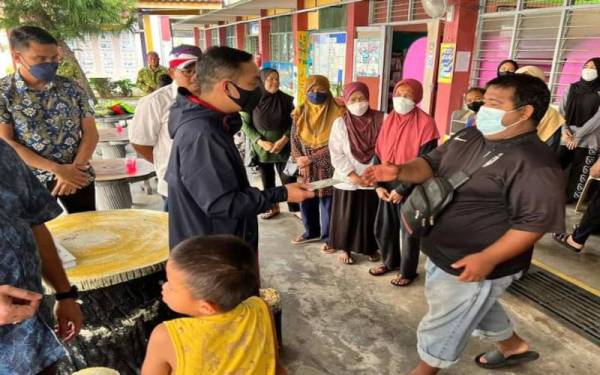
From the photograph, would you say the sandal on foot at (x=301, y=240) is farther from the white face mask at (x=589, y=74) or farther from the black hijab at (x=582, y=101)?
the white face mask at (x=589, y=74)

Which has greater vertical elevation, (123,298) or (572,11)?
(572,11)

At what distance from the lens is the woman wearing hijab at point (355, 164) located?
3.17 meters

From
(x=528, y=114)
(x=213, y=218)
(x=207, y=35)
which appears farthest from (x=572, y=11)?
(x=207, y=35)

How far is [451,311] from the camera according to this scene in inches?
75.2

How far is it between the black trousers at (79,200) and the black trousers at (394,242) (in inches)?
83.0

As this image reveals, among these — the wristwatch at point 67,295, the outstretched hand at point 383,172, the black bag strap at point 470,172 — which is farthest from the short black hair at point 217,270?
the outstretched hand at point 383,172

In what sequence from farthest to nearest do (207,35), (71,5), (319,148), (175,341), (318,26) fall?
(207,35) < (71,5) < (318,26) < (319,148) < (175,341)

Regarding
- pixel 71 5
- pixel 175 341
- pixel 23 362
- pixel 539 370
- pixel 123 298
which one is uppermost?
pixel 71 5

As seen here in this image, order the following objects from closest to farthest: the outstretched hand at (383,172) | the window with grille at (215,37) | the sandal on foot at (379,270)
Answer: the outstretched hand at (383,172) < the sandal on foot at (379,270) < the window with grille at (215,37)

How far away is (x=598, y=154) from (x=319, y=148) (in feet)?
9.97

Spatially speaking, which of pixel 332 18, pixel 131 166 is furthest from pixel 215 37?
pixel 131 166

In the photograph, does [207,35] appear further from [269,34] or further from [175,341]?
[175,341]

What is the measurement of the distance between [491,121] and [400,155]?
45.3 inches

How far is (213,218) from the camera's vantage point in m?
1.74
